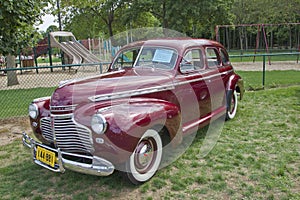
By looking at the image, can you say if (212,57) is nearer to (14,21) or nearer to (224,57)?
(224,57)

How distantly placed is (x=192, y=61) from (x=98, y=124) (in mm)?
2141

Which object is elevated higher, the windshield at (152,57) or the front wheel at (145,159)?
the windshield at (152,57)

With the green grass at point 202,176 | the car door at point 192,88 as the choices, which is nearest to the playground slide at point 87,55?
the green grass at point 202,176

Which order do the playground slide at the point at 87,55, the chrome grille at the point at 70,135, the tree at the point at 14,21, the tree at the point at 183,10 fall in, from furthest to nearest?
the tree at the point at 183,10 → the playground slide at the point at 87,55 → the tree at the point at 14,21 → the chrome grille at the point at 70,135

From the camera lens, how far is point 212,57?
4.88 meters

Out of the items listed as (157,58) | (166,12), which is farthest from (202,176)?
(166,12)

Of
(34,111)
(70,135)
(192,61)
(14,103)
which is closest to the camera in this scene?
(70,135)

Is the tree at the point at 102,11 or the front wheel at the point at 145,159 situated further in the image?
the tree at the point at 102,11

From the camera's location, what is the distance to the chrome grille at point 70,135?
9.31 ft

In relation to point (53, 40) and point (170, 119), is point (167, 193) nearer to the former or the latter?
point (170, 119)

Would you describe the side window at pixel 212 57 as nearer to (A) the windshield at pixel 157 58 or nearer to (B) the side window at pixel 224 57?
(B) the side window at pixel 224 57

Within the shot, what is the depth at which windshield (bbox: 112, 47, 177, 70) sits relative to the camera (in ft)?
12.8

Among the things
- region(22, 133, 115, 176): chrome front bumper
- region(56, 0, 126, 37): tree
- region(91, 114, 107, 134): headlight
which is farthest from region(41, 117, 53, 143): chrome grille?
region(56, 0, 126, 37): tree

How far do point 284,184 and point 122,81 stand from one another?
7.38ft
